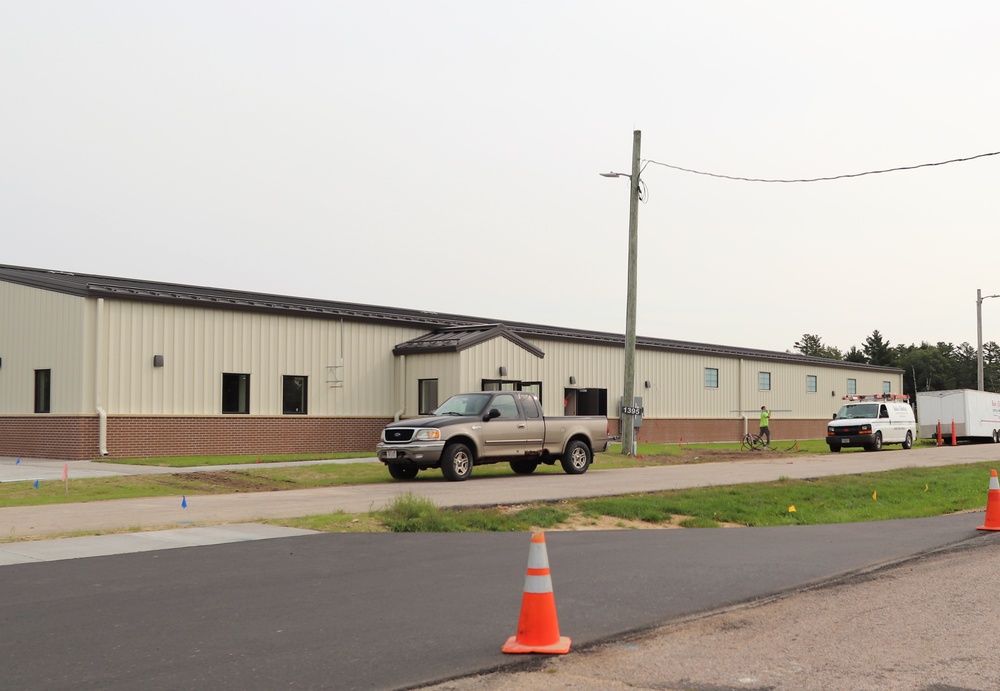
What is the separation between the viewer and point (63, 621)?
7777 millimetres

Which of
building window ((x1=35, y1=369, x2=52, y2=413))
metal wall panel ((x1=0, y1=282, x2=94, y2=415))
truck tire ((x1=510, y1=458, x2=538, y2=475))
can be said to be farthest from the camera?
building window ((x1=35, y1=369, x2=52, y2=413))

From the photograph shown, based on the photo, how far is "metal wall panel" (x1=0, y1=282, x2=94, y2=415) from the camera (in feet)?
89.7

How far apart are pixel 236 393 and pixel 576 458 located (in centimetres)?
1173

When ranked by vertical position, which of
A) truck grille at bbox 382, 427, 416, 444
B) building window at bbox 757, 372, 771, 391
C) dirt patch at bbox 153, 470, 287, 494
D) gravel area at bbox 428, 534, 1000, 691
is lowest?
gravel area at bbox 428, 534, 1000, 691

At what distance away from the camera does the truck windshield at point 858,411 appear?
40.1m

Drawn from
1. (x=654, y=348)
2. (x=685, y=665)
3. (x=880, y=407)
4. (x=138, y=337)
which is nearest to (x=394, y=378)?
(x=138, y=337)

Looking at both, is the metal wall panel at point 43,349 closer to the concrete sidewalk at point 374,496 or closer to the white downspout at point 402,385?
the concrete sidewalk at point 374,496

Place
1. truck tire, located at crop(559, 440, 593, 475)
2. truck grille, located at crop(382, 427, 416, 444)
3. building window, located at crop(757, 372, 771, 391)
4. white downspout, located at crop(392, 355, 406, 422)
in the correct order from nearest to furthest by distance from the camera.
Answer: truck grille, located at crop(382, 427, 416, 444) → truck tire, located at crop(559, 440, 593, 475) → white downspout, located at crop(392, 355, 406, 422) → building window, located at crop(757, 372, 771, 391)

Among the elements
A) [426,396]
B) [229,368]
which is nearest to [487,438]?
[229,368]

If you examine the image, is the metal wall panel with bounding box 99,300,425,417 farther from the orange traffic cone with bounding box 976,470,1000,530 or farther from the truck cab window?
the orange traffic cone with bounding box 976,470,1000,530

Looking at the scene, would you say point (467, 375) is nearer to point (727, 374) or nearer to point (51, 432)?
point (51, 432)

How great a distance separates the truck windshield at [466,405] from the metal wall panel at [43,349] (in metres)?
10.7

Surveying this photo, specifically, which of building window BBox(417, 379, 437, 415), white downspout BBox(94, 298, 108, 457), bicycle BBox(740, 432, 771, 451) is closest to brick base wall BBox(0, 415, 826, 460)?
white downspout BBox(94, 298, 108, 457)

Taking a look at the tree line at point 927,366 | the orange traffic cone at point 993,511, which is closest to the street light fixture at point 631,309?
the orange traffic cone at point 993,511
